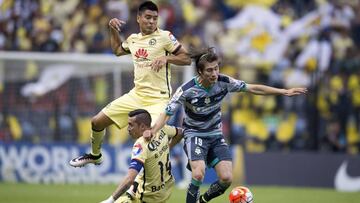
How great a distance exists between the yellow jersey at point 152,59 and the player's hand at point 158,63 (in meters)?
0.39

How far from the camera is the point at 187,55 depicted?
1402 centimetres

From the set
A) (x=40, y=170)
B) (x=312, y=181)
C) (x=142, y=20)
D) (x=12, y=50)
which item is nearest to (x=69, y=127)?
(x=40, y=170)

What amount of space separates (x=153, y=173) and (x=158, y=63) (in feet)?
6.79

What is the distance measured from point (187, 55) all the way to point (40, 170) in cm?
1001

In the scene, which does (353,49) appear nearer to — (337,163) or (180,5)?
(337,163)

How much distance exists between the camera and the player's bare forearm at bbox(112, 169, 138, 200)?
1149cm

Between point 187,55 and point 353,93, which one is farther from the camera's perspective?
point 353,93

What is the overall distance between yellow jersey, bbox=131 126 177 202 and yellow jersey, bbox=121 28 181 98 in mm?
2005

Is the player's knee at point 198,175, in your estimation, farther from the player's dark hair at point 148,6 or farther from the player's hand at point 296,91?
the player's dark hair at point 148,6

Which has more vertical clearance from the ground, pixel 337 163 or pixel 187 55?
pixel 187 55

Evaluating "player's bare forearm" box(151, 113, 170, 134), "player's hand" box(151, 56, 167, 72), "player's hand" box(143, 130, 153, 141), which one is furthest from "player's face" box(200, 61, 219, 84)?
"player's hand" box(143, 130, 153, 141)

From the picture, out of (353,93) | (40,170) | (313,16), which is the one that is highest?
(313,16)

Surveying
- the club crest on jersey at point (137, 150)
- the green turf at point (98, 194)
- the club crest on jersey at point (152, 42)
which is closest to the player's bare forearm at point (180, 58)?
the club crest on jersey at point (152, 42)

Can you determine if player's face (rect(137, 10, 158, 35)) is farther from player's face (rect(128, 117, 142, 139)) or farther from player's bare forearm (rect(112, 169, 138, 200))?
player's bare forearm (rect(112, 169, 138, 200))
